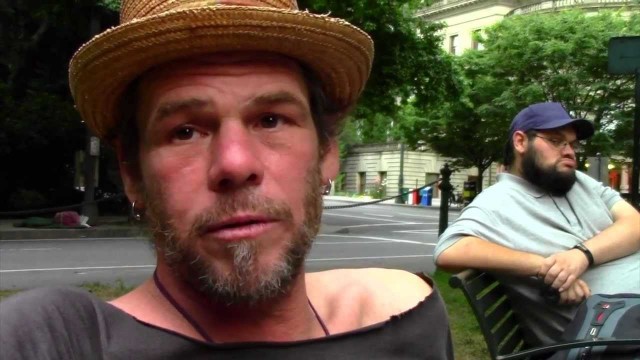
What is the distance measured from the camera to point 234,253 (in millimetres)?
1371

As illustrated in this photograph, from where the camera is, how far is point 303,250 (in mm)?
1480

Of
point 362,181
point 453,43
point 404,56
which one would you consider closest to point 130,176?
point 404,56

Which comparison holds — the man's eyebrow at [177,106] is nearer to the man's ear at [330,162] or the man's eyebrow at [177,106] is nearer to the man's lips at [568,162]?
the man's ear at [330,162]

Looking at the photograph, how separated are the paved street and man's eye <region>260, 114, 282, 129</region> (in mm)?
5421

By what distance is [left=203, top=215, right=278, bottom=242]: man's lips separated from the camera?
1373mm

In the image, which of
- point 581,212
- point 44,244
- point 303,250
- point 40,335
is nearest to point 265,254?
point 303,250

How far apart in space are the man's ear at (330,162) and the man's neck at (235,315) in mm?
260

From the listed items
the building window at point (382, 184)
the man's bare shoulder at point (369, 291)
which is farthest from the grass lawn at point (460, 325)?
the building window at point (382, 184)

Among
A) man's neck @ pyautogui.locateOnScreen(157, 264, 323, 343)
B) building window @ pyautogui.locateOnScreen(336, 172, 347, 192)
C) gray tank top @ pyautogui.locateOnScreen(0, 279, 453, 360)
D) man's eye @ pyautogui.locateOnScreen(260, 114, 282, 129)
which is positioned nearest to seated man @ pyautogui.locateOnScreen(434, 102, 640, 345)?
gray tank top @ pyautogui.locateOnScreen(0, 279, 453, 360)

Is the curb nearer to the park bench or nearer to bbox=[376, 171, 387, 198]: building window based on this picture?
the park bench

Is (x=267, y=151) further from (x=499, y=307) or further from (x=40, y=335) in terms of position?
(x=499, y=307)

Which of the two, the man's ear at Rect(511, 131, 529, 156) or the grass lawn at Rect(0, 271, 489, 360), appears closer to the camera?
the man's ear at Rect(511, 131, 529, 156)

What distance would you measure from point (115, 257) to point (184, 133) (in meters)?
10.5

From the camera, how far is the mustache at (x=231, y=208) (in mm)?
1380
